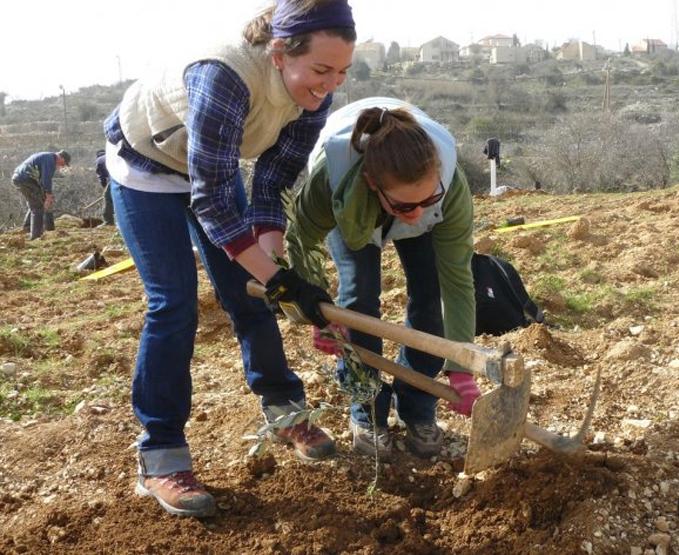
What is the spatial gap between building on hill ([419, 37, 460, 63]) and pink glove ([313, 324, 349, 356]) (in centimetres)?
8822

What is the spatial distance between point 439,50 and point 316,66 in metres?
100

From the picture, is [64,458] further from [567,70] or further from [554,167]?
[567,70]

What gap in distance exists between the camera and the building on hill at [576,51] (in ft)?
284

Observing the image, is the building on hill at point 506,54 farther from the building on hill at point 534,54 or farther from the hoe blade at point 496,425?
the hoe blade at point 496,425

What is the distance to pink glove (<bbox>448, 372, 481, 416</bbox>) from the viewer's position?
2584 mm

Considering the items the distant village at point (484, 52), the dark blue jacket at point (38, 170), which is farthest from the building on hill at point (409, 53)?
the dark blue jacket at point (38, 170)

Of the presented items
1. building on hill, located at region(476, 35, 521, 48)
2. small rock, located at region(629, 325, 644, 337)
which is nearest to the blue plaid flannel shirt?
small rock, located at region(629, 325, 644, 337)

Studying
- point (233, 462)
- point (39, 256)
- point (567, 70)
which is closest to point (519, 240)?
point (233, 462)

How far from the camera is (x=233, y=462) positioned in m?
3.09

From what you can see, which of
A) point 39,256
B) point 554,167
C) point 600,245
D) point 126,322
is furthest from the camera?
point 554,167

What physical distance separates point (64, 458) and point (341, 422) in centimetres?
114

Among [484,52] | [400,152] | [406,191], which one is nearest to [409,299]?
[406,191]

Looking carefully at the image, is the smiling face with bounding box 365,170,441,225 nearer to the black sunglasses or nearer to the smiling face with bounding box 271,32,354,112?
the black sunglasses

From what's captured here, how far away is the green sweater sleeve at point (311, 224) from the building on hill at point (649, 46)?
88.8 metres
